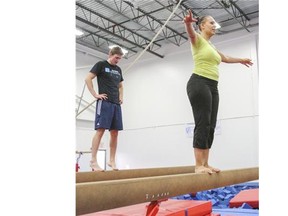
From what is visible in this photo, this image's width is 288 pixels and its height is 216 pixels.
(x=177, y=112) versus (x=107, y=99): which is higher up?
(x=177, y=112)

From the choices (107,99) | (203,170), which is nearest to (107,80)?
(107,99)

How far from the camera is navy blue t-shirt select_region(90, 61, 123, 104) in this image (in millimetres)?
3807

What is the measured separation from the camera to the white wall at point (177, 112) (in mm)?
10773

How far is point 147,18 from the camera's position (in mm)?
11062

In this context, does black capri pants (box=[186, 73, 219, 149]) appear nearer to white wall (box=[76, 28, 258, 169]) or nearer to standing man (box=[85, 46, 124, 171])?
standing man (box=[85, 46, 124, 171])

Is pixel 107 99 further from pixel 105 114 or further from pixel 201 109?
pixel 201 109

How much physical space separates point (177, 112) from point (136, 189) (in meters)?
10.7

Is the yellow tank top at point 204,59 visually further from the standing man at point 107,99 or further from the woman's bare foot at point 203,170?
the standing man at point 107,99

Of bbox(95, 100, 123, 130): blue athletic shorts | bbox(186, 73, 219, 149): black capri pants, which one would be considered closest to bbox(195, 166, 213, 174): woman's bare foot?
bbox(186, 73, 219, 149): black capri pants

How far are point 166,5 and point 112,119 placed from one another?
7313 millimetres

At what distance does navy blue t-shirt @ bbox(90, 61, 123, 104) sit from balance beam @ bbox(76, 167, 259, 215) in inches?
61.7

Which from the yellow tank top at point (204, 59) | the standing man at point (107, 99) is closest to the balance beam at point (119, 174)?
the standing man at point (107, 99)
